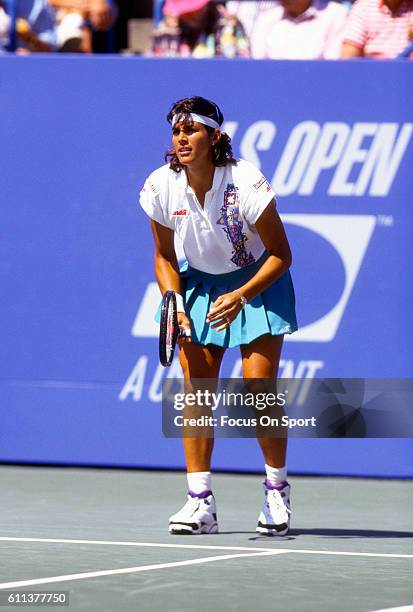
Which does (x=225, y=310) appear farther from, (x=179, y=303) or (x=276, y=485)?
(x=276, y=485)

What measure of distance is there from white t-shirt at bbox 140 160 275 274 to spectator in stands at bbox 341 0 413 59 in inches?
107

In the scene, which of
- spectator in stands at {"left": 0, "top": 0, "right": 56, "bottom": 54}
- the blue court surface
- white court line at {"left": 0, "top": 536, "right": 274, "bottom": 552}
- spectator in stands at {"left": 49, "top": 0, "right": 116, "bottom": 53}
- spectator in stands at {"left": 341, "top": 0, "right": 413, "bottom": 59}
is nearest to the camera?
the blue court surface

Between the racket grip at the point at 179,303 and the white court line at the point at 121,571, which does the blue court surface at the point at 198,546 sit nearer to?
the white court line at the point at 121,571

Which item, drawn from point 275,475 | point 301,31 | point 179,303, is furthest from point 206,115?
point 301,31

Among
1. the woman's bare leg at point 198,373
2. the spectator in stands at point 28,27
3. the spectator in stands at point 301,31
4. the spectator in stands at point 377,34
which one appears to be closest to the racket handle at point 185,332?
the woman's bare leg at point 198,373

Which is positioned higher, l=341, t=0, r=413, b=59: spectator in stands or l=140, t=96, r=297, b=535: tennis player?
l=341, t=0, r=413, b=59: spectator in stands

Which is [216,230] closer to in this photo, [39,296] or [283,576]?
[283,576]

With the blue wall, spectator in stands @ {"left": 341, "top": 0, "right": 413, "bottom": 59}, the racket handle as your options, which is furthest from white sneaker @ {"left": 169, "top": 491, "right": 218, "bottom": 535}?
spectator in stands @ {"left": 341, "top": 0, "right": 413, "bottom": 59}

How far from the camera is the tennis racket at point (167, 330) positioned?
6.18 meters

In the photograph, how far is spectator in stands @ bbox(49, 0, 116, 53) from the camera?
9.97 metres

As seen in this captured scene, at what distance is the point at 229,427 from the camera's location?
24.8 feet

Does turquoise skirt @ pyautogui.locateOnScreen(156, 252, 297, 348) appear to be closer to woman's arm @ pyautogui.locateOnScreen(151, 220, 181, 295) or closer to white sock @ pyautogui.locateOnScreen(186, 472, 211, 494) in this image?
woman's arm @ pyautogui.locateOnScreen(151, 220, 181, 295)

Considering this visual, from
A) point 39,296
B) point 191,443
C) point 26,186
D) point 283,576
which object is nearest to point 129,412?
point 39,296

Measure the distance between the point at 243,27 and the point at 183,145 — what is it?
3.37m
